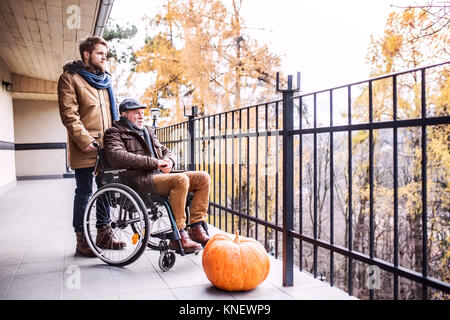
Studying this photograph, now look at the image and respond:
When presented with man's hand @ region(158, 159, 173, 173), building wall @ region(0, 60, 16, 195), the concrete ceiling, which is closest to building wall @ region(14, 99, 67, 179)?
the concrete ceiling

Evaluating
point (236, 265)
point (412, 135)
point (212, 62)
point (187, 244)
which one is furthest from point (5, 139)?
point (412, 135)

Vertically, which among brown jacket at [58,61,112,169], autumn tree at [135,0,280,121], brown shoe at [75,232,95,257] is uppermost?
autumn tree at [135,0,280,121]

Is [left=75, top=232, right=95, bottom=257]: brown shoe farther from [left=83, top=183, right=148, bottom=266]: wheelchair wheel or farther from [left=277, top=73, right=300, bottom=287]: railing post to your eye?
[left=277, top=73, right=300, bottom=287]: railing post

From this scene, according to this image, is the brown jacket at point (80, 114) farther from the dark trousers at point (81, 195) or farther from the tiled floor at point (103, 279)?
the tiled floor at point (103, 279)

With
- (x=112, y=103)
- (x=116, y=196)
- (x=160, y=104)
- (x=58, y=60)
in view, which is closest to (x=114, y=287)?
(x=116, y=196)

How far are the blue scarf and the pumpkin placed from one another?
1.44 meters

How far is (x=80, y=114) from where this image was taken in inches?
107

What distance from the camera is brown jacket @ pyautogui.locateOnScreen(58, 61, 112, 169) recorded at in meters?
2.56

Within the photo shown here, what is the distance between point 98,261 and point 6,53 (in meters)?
5.70

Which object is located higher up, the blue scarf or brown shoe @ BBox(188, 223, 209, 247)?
the blue scarf

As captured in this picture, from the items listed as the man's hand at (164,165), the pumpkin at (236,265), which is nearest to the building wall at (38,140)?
the man's hand at (164,165)

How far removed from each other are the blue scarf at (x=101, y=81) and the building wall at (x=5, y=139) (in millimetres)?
4788

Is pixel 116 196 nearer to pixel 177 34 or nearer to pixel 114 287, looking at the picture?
pixel 114 287

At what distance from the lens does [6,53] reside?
6.76 m
